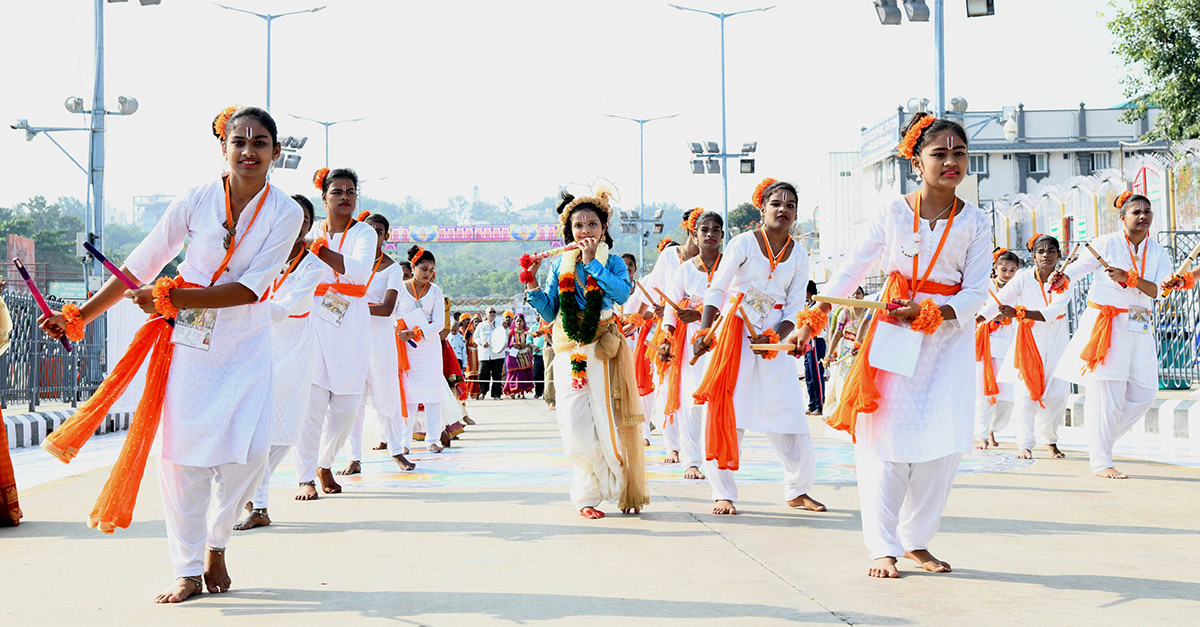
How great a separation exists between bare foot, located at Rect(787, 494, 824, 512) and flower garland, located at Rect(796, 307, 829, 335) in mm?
2033

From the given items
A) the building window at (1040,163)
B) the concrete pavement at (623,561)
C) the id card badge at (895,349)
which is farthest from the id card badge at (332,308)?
the building window at (1040,163)

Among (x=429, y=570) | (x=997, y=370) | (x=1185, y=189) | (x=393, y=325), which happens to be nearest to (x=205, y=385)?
(x=429, y=570)

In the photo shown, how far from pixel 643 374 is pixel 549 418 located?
6.50 m

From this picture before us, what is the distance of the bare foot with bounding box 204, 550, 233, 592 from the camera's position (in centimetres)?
520

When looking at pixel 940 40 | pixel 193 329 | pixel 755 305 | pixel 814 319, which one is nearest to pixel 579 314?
pixel 755 305

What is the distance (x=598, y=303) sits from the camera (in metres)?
7.72

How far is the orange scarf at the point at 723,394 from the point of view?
25.4ft

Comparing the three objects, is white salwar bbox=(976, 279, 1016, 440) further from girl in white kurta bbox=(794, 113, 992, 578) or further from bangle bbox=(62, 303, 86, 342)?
bangle bbox=(62, 303, 86, 342)

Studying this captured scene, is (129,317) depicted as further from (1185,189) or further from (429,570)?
(1185,189)

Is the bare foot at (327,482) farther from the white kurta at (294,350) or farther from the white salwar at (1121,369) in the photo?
the white salwar at (1121,369)

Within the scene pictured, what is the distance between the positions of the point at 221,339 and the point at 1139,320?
296 inches

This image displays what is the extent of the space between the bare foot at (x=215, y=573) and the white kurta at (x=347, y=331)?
3533 millimetres

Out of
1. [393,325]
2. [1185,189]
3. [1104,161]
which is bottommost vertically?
[393,325]

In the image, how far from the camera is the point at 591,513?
24.9ft
